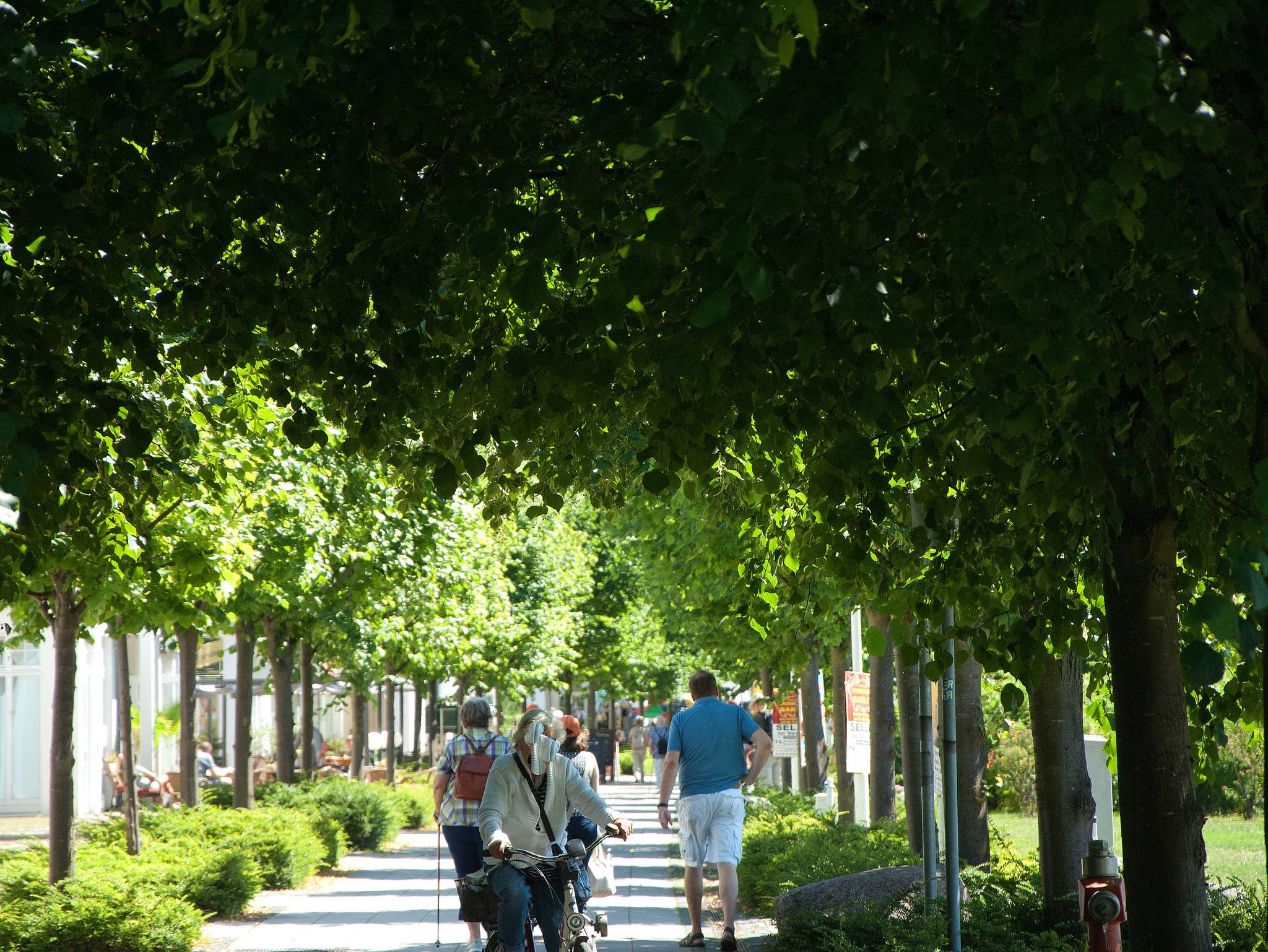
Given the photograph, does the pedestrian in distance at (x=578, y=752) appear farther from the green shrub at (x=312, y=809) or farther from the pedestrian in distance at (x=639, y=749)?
the pedestrian in distance at (x=639, y=749)

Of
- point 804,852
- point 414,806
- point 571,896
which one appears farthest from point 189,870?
point 414,806

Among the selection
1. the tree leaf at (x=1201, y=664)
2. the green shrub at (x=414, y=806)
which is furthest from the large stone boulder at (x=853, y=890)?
the green shrub at (x=414, y=806)

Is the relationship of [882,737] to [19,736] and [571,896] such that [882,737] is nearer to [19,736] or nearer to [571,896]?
[571,896]

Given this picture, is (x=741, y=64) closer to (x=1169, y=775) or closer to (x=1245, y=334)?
(x=1245, y=334)

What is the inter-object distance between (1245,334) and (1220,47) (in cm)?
78

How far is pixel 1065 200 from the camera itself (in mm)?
3705

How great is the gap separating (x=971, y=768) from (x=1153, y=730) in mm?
5432

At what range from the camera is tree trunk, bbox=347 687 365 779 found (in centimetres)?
2538

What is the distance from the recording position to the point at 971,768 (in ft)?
34.2

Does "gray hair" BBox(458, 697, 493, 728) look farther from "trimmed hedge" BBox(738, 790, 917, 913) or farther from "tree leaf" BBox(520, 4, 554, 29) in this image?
"tree leaf" BBox(520, 4, 554, 29)

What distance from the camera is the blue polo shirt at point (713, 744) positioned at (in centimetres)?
1025

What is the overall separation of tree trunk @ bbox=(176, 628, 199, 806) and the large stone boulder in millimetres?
8156

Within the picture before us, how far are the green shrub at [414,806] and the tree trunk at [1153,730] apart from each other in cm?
1839

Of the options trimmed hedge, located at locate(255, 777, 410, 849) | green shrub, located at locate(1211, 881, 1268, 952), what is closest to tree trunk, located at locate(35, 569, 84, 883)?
green shrub, located at locate(1211, 881, 1268, 952)
